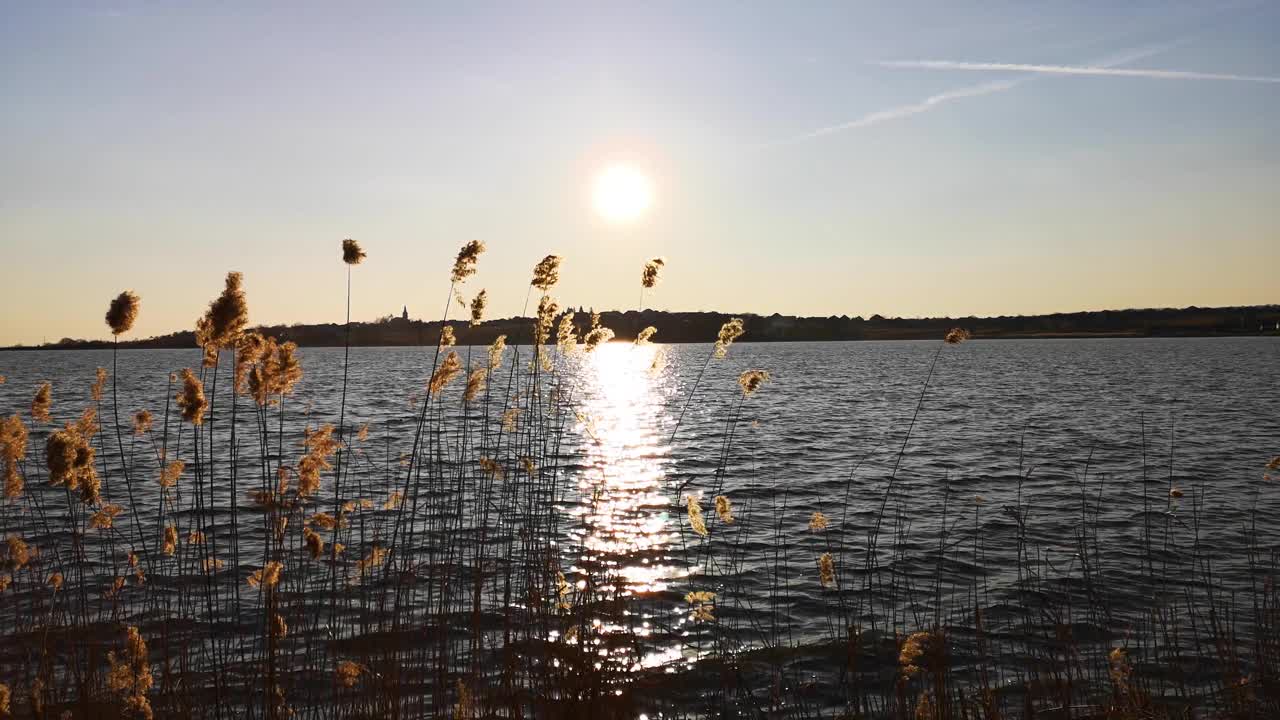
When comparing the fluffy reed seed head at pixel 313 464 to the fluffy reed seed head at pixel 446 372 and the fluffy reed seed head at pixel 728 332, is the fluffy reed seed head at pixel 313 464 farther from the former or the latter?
the fluffy reed seed head at pixel 728 332

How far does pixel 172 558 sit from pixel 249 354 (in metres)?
6.74

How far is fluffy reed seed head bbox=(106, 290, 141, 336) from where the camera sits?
15.5 feet

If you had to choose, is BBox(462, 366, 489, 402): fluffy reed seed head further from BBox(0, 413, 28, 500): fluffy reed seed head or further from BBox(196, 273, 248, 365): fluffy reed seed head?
BBox(0, 413, 28, 500): fluffy reed seed head

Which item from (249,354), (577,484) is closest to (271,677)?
(249,354)

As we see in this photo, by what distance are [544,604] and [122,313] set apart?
457cm

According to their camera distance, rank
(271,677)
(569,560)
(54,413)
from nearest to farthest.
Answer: (271,677), (569,560), (54,413)

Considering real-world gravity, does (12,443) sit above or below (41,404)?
below

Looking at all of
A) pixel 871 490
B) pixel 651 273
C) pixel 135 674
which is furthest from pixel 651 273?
pixel 871 490

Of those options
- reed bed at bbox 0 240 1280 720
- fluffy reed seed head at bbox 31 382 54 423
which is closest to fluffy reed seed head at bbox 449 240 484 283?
reed bed at bbox 0 240 1280 720

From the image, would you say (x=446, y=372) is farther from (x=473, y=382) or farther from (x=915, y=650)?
(x=915, y=650)

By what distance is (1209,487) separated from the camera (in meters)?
16.5

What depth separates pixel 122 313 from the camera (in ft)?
15.6

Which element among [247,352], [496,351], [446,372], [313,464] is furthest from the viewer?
[496,351]

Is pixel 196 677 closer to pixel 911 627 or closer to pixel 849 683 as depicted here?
pixel 849 683
